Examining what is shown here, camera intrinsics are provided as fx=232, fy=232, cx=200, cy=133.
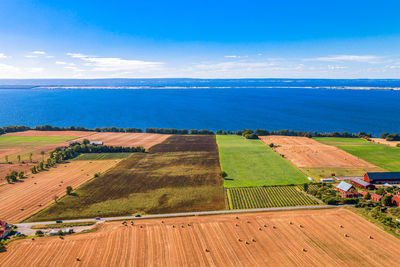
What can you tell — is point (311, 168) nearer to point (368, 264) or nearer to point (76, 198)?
point (368, 264)

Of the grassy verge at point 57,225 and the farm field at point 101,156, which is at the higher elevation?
the farm field at point 101,156

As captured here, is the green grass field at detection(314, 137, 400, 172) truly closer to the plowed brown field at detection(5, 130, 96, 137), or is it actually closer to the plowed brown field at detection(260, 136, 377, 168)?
the plowed brown field at detection(260, 136, 377, 168)

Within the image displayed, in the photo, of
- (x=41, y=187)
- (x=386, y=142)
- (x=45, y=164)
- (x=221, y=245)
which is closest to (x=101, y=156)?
(x=45, y=164)

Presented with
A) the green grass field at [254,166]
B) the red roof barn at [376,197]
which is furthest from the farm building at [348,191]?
the green grass field at [254,166]

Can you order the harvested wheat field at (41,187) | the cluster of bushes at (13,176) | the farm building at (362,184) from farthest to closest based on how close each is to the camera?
the cluster of bushes at (13,176) < the farm building at (362,184) < the harvested wheat field at (41,187)

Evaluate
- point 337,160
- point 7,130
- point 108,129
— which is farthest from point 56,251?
point 7,130

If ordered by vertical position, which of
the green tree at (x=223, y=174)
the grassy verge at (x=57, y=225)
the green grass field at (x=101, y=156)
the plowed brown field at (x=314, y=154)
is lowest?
the grassy verge at (x=57, y=225)

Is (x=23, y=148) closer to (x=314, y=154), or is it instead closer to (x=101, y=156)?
(x=101, y=156)

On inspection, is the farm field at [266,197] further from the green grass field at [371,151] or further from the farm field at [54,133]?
the farm field at [54,133]
